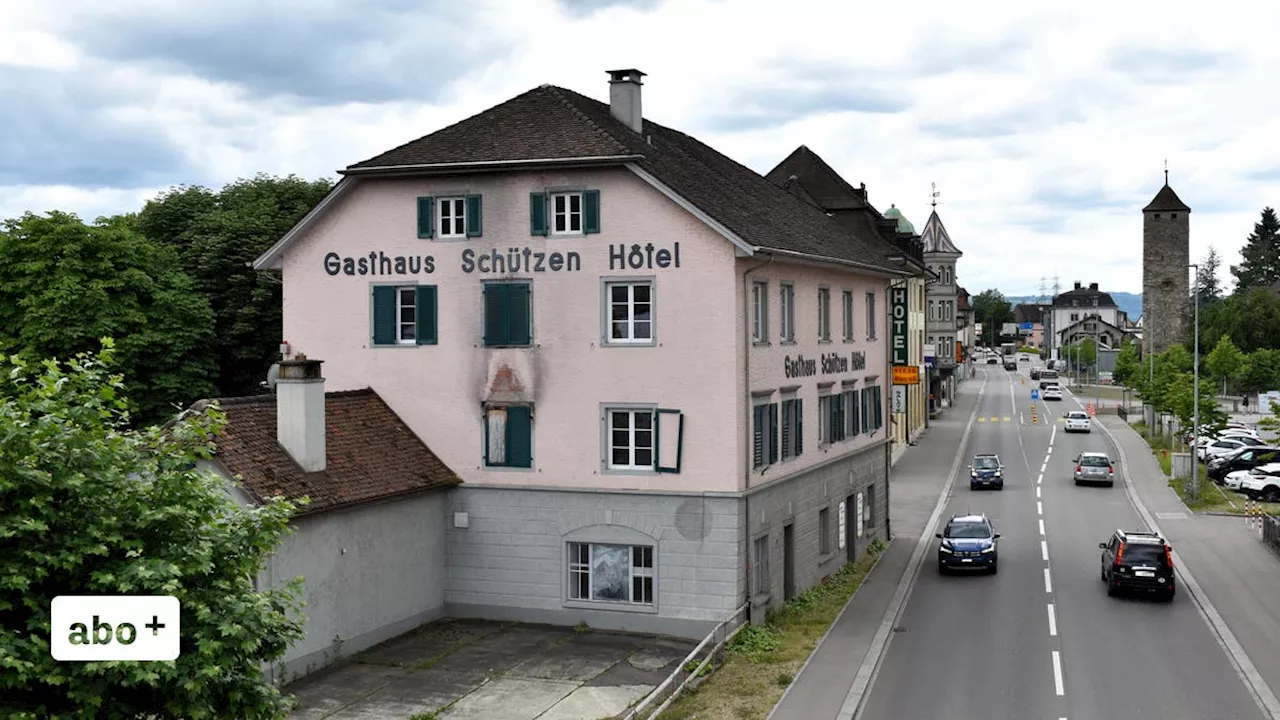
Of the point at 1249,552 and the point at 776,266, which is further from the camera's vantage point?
the point at 1249,552

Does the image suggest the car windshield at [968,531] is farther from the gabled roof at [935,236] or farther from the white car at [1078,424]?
the gabled roof at [935,236]

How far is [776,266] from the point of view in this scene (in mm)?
29547

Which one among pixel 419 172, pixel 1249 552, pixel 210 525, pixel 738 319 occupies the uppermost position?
pixel 419 172

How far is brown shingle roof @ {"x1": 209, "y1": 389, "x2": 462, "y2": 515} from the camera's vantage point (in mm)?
23203

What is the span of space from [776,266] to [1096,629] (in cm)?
1084

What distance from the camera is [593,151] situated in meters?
27.0

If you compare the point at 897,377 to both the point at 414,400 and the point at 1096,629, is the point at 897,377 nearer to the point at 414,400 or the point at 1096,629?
the point at 1096,629

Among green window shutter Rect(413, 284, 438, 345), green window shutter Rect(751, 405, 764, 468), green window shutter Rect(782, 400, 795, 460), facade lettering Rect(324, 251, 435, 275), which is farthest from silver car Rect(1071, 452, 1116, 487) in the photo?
facade lettering Rect(324, 251, 435, 275)

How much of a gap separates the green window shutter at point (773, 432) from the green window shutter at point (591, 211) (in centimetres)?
586

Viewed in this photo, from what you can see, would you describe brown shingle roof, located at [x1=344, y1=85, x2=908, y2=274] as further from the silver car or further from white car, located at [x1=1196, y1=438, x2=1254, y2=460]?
white car, located at [x1=1196, y1=438, x2=1254, y2=460]

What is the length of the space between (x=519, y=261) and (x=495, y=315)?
132 centimetres

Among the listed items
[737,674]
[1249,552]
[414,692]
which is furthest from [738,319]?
[1249,552]

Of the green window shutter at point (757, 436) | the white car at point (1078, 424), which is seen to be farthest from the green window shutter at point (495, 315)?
the white car at point (1078, 424)

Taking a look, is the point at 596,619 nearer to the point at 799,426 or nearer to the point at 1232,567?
Answer: the point at 799,426
